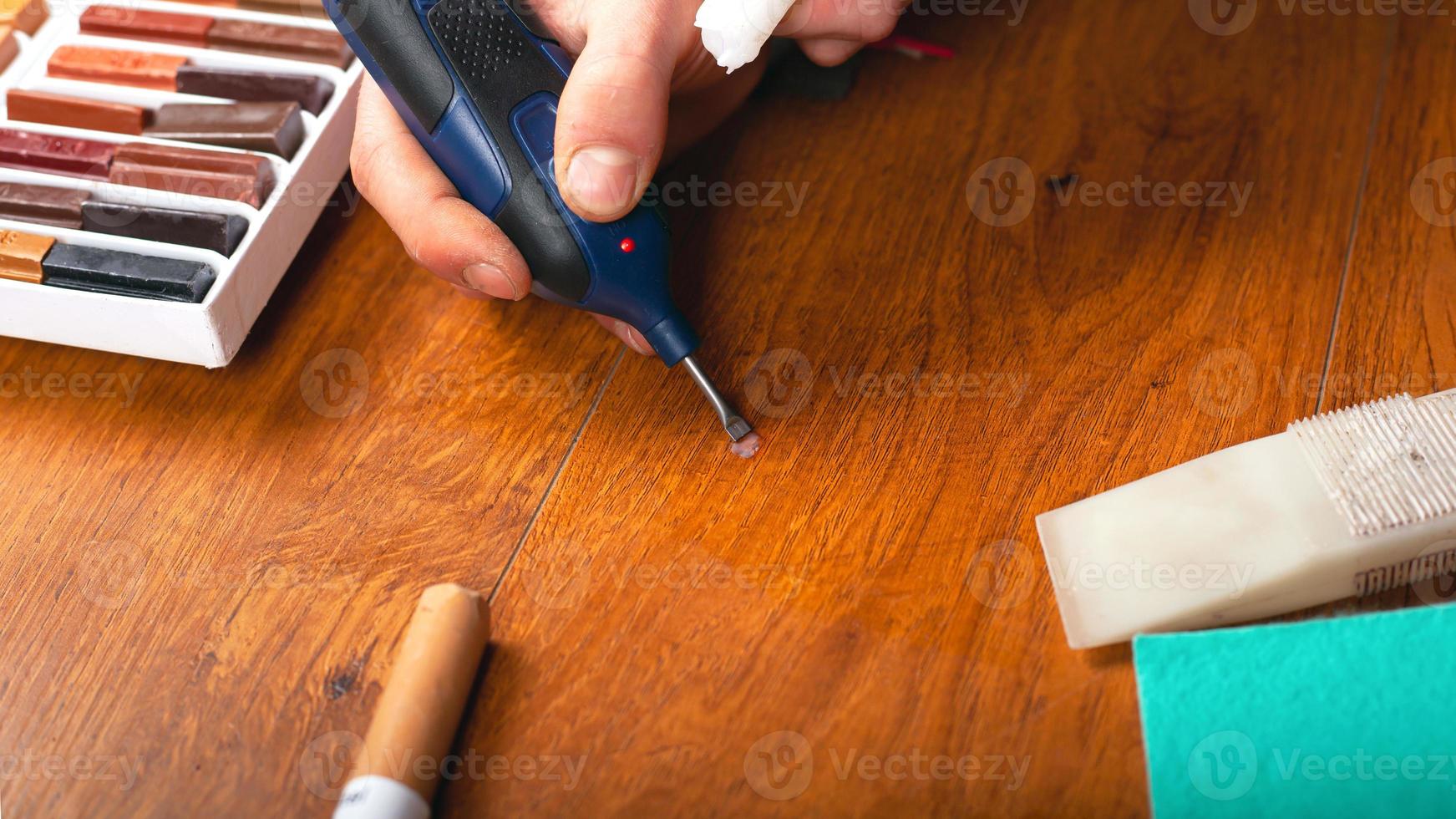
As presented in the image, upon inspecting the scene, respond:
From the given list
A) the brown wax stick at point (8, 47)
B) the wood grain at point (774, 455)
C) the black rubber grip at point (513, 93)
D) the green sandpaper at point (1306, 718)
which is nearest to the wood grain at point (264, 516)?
the wood grain at point (774, 455)

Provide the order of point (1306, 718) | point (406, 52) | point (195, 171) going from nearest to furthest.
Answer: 1. point (1306, 718)
2. point (406, 52)
3. point (195, 171)

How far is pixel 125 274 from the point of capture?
2.23ft

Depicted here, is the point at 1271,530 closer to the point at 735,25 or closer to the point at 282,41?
the point at 735,25

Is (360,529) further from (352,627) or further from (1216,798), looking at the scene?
(1216,798)

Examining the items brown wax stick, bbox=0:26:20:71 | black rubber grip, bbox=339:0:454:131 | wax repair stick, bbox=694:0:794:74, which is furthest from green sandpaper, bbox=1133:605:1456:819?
brown wax stick, bbox=0:26:20:71

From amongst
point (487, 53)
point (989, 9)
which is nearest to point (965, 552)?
point (487, 53)

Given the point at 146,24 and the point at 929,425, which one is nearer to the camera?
the point at 929,425

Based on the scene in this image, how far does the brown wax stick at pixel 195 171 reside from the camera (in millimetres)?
721

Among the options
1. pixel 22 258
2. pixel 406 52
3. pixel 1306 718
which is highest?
pixel 406 52

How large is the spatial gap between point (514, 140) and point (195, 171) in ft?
0.87

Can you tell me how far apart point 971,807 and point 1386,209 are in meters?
0.51

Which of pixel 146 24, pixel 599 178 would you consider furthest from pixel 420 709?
pixel 146 24

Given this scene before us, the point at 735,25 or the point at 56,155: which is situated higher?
the point at 735,25

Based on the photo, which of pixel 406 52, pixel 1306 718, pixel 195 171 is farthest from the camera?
pixel 195 171
